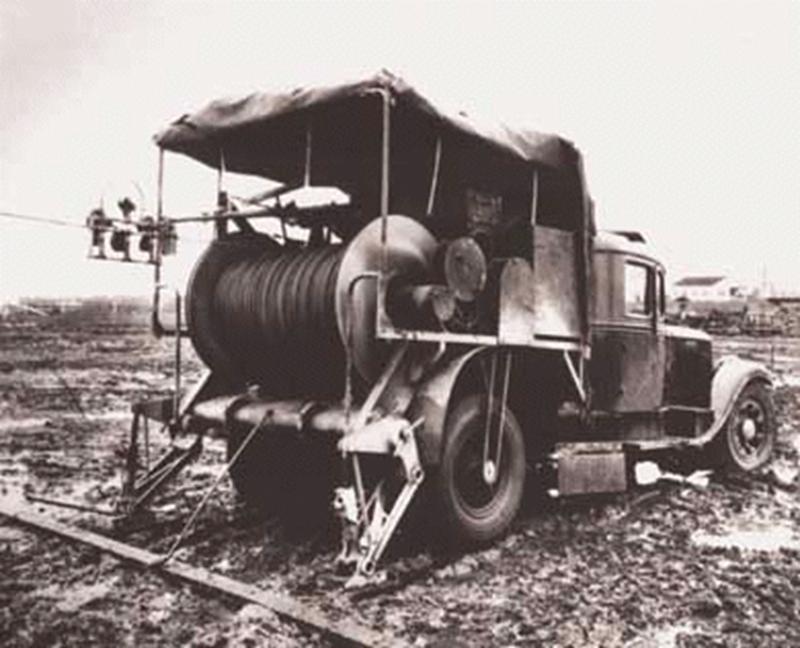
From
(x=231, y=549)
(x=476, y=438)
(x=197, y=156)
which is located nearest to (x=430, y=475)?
(x=476, y=438)

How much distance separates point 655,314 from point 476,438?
2924mm

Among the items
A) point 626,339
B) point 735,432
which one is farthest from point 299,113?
point 735,432

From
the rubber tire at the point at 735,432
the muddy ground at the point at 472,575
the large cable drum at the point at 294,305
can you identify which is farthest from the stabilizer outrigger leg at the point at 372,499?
the rubber tire at the point at 735,432

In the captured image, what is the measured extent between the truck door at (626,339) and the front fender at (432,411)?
2310mm

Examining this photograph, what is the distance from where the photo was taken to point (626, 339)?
842cm

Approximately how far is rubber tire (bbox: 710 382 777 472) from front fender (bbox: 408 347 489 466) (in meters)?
4.34

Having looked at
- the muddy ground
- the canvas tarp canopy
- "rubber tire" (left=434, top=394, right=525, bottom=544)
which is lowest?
the muddy ground

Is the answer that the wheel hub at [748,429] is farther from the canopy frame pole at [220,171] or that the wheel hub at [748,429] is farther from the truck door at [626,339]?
the canopy frame pole at [220,171]

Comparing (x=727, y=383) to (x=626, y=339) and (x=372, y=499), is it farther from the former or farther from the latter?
(x=372, y=499)

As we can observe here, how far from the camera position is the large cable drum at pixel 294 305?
624 centimetres

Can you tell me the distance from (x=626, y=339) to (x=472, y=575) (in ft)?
10.7

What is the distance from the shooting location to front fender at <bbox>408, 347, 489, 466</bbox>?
19.9ft

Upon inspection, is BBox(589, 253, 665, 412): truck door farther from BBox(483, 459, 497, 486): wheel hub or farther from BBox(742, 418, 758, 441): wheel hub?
BBox(483, 459, 497, 486): wheel hub

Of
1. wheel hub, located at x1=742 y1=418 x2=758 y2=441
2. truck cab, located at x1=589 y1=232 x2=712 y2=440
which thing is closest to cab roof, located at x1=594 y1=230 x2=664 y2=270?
truck cab, located at x1=589 y1=232 x2=712 y2=440
